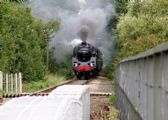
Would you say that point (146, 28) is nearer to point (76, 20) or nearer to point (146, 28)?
point (146, 28)

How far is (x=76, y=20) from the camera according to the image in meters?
57.5

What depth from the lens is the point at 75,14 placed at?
57969mm

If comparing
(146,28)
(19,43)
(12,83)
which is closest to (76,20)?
(19,43)

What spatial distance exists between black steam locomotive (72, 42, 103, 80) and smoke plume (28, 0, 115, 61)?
15.1ft

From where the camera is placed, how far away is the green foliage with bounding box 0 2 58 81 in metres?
35.5

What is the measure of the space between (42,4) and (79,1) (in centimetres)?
403

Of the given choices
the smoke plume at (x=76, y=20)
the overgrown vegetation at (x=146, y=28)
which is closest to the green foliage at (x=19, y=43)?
the overgrown vegetation at (x=146, y=28)

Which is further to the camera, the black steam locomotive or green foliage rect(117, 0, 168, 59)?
the black steam locomotive

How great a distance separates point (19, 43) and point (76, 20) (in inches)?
730

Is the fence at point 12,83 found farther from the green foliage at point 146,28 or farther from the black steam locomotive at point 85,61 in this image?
the black steam locomotive at point 85,61

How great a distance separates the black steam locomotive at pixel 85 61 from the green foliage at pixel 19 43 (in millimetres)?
6329

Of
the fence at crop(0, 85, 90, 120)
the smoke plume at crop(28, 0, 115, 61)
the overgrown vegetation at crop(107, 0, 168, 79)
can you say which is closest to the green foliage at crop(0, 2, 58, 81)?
the overgrown vegetation at crop(107, 0, 168, 79)

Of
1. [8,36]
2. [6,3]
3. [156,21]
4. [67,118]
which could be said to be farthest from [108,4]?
[67,118]

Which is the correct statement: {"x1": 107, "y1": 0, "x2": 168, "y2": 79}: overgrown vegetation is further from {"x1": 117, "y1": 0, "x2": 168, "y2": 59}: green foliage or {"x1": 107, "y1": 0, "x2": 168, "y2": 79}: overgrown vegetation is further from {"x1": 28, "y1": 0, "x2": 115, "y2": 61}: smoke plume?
{"x1": 28, "y1": 0, "x2": 115, "y2": 61}: smoke plume
